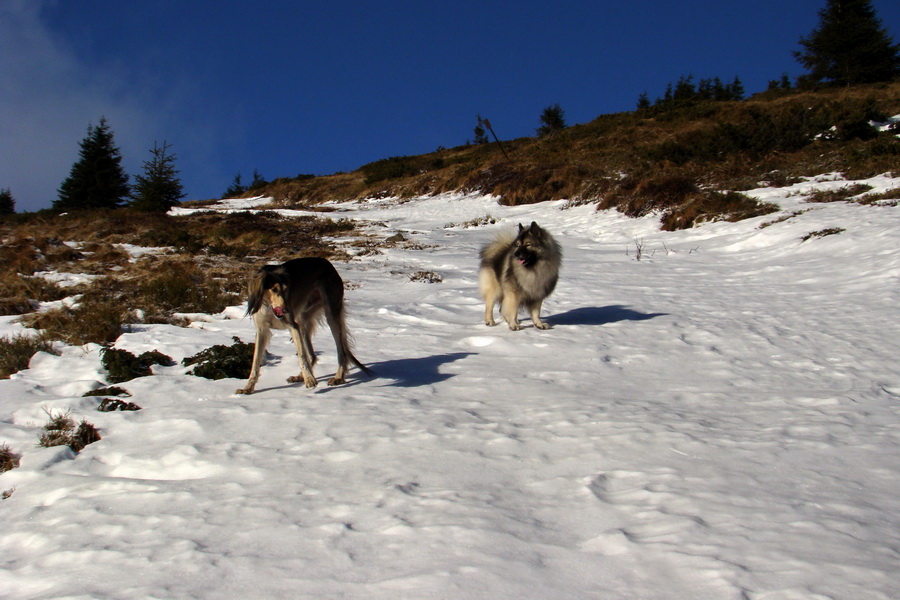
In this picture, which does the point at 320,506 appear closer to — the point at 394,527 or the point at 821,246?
the point at 394,527

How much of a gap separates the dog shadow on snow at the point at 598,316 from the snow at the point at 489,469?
0.42 metres

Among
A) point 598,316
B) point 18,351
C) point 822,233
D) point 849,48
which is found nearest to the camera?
point 18,351

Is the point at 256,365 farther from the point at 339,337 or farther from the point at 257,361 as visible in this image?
the point at 339,337

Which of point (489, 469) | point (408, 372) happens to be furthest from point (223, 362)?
point (489, 469)

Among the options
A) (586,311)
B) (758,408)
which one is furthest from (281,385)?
(586,311)

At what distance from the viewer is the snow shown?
2295 mm

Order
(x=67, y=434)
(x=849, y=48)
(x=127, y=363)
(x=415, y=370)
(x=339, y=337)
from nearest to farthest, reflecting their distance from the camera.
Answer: (x=67, y=434) < (x=339, y=337) < (x=127, y=363) < (x=415, y=370) < (x=849, y=48)

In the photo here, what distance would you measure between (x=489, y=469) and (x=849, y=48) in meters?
45.4

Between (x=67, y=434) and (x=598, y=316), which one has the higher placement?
(x=67, y=434)

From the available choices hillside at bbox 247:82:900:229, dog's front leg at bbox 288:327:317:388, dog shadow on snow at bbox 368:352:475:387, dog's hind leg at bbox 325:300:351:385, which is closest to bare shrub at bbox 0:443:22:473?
dog's front leg at bbox 288:327:317:388

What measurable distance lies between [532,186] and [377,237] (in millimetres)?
10474

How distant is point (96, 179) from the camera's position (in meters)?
28.7

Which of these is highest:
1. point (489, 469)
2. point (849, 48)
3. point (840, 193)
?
point (849, 48)

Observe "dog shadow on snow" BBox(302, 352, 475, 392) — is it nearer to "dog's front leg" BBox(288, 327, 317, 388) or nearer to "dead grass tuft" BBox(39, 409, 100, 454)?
"dog's front leg" BBox(288, 327, 317, 388)
